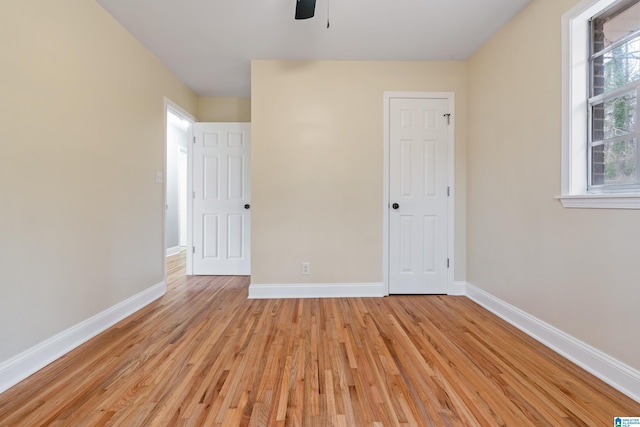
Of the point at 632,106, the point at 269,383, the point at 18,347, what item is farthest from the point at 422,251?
the point at 18,347

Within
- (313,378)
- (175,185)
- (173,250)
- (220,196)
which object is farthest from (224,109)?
(313,378)

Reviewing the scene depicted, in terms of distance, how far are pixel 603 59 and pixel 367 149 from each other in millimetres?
1727

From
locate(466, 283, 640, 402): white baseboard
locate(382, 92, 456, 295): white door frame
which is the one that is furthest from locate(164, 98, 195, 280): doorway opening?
locate(466, 283, 640, 402): white baseboard

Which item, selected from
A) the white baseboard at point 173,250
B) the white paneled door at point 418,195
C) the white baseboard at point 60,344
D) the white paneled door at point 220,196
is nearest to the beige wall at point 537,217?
the white paneled door at point 418,195

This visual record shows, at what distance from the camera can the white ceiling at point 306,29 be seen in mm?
2008

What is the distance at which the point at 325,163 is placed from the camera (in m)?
2.78

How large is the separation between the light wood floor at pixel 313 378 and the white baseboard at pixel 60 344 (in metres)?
0.06

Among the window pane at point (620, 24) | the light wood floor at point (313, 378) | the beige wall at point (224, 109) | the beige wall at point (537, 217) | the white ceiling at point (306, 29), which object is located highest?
the white ceiling at point (306, 29)

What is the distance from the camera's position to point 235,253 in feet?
11.8

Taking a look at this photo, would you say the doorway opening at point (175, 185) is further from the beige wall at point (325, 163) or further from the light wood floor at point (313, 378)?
the light wood floor at point (313, 378)

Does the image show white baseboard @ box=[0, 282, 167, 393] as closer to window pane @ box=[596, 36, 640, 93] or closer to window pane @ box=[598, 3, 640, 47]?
window pane @ box=[596, 36, 640, 93]

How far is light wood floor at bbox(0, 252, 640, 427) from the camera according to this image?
1.20m

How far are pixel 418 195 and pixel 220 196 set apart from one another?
2.52 metres

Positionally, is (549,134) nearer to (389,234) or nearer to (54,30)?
(389,234)
